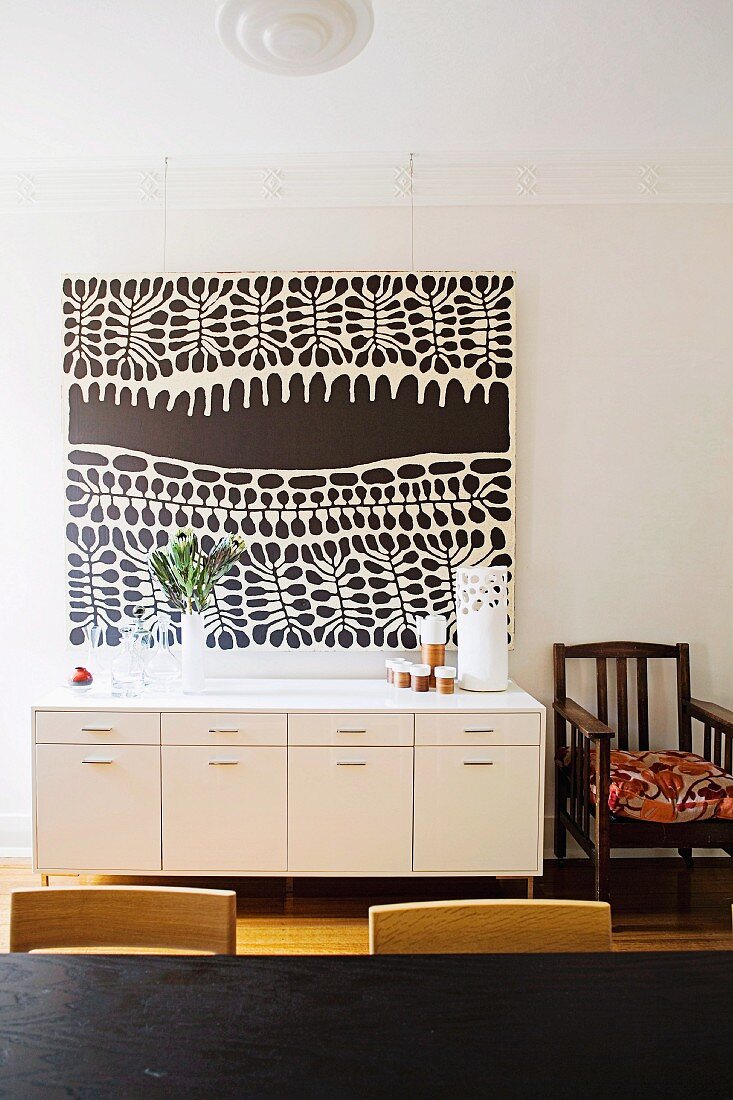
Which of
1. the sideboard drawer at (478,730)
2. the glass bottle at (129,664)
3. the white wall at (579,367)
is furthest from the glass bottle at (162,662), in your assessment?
the sideboard drawer at (478,730)

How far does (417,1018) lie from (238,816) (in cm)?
195

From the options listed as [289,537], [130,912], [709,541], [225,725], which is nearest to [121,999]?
[130,912]

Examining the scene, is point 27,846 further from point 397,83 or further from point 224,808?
point 397,83

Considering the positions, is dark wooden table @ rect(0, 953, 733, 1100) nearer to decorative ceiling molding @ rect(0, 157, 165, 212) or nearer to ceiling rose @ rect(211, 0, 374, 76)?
ceiling rose @ rect(211, 0, 374, 76)

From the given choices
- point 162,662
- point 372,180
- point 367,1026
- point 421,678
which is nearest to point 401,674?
point 421,678

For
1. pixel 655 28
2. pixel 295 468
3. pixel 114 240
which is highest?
pixel 655 28

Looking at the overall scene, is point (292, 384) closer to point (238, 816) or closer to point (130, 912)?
point (238, 816)

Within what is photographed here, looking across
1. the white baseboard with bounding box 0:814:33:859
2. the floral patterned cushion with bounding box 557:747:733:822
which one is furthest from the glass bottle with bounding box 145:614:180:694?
the floral patterned cushion with bounding box 557:747:733:822

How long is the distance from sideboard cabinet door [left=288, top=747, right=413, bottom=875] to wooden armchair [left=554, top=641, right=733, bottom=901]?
640 millimetres

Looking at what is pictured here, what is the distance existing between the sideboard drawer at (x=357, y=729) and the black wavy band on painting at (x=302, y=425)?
3.40ft

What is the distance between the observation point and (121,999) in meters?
1.10

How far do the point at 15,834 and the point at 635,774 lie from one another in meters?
2.52

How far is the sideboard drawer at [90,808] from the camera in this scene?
2.93 meters

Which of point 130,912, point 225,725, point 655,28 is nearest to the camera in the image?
point 130,912
